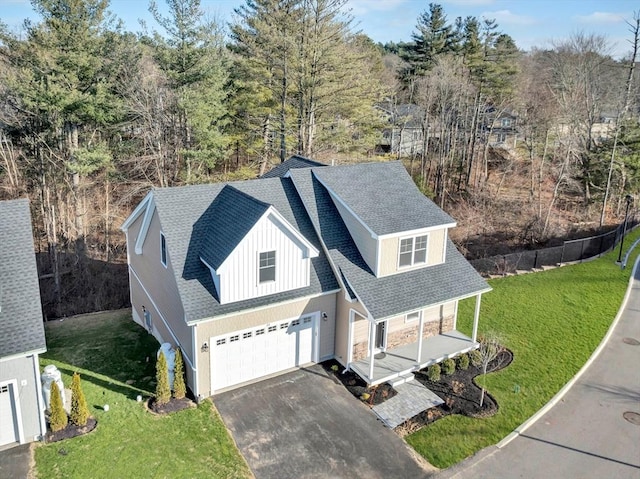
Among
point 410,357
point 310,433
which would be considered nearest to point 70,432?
point 310,433

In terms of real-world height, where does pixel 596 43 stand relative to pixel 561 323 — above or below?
above

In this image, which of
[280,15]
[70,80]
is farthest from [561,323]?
[70,80]

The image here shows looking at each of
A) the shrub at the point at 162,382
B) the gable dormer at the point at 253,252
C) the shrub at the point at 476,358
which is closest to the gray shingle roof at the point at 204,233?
the gable dormer at the point at 253,252

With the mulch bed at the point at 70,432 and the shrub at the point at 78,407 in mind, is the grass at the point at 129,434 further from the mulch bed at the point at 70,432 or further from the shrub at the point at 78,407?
the shrub at the point at 78,407

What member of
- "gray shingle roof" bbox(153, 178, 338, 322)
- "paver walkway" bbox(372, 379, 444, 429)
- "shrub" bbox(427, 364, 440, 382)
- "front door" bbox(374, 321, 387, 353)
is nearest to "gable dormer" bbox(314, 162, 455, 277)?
"gray shingle roof" bbox(153, 178, 338, 322)

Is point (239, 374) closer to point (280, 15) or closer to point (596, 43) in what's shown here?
point (280, 15)
